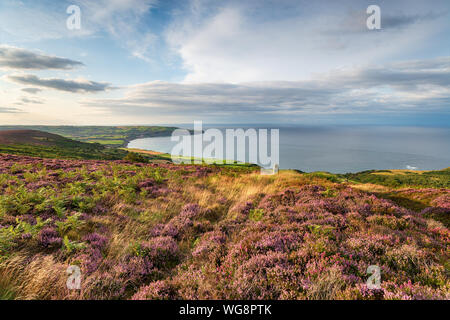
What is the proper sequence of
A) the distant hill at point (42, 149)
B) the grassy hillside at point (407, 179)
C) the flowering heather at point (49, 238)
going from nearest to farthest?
the flowering heather at point (49, 238) → the grassy hillside at point (407, 179) → the distant hill at point (42, 149)

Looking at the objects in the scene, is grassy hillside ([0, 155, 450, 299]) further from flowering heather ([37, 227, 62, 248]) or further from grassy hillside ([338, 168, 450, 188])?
grassy hillside ([338, 168, 450, 188])

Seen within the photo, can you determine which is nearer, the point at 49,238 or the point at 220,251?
the point at 220,251

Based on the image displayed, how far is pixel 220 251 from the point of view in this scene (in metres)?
5.12

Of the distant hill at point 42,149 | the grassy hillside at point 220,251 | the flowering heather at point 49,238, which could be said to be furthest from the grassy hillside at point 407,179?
the distant hill at point 42,149

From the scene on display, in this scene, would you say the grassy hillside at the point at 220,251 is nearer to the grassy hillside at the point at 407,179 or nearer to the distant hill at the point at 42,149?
the grassy hillside at the point at 407,179

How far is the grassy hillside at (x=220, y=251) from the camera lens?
140 inches

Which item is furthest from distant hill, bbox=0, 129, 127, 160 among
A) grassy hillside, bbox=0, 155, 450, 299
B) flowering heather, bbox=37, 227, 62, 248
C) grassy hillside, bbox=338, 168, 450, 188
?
grassy hillside, bbox=338, 168, 450, 188

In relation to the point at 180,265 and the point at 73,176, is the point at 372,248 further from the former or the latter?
the point at 73,176

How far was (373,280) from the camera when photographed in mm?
3635

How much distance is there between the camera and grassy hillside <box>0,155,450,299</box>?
3.56 metres

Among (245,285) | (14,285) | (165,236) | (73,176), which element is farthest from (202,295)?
→ (73,176)

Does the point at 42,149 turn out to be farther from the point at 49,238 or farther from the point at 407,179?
the point at 407,179

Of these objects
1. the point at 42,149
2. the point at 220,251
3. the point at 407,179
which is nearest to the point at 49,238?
the point at 220,251

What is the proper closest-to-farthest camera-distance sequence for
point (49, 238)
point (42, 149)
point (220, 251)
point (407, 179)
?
point (220, 251) < point (49, 238) < point (407, 179) < point (42, 149)
